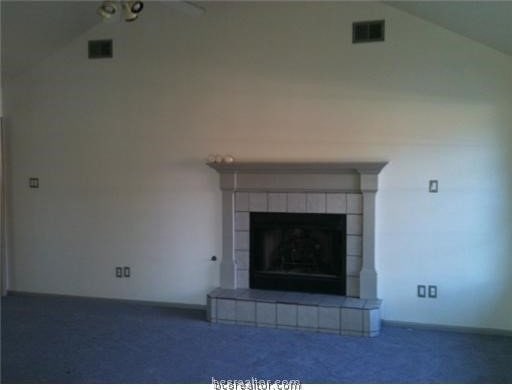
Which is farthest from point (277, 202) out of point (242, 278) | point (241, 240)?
point (242, 278)


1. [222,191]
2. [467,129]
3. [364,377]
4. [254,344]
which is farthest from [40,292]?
[467,129]

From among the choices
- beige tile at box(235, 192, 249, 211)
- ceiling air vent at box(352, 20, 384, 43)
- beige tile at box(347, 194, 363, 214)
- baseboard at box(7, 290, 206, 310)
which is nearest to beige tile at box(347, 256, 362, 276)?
beige tile at box(347, 194, 363, 214)

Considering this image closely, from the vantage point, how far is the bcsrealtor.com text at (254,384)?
318 centimetres

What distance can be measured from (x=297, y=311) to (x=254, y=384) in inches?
48.4

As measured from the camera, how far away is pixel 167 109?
508 cm

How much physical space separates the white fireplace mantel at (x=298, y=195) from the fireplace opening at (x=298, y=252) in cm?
10

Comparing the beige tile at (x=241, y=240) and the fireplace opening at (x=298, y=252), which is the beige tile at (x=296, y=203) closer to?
the fireplace opening at (x=298, y=252)

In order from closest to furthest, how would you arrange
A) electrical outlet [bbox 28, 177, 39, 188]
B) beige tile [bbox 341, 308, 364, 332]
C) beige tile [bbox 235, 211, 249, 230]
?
beige tile [bbox 341, 308, 364, 332] → beige tile [bbox 235, 211, 249, 230] → electrical outlet [bbox 28, 177, 39, 188]

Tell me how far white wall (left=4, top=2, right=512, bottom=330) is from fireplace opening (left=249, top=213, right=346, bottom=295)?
0.40 m

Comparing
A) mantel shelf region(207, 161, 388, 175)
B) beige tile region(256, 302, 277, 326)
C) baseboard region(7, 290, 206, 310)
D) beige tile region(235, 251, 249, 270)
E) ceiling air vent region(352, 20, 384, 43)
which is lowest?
baseboard region(7, 290, 206, 310)

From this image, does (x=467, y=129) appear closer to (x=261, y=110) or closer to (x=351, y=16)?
(x=351, y=16)

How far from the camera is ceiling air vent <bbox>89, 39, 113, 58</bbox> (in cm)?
525

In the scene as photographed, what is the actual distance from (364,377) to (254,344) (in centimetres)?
99

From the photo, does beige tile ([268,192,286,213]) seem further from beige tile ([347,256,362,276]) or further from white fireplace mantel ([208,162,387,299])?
beige tile ([347,256,362,276])
